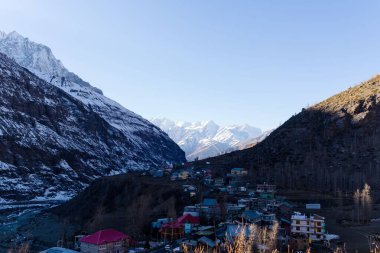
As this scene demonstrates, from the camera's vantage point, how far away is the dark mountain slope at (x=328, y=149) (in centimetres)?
8744

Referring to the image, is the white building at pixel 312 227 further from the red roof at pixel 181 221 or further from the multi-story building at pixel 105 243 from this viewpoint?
the multi-story building at pixel 105 243

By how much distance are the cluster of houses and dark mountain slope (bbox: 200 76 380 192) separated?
47.4 ft

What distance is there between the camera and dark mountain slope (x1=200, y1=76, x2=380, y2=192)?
87.4 meters

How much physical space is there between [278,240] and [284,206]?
21.5 metres

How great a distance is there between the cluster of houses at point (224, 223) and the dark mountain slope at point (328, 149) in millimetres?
14459

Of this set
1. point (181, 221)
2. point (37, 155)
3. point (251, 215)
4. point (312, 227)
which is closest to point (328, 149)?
point (251, 215)

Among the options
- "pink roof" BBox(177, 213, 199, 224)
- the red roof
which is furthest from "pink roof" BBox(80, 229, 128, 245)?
"pink roof" BBox(177, 213, 199, 224)

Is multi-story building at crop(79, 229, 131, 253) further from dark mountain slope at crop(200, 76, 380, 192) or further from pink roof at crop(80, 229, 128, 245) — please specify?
dark mountain slope at crop(200, 76, 380, 192)

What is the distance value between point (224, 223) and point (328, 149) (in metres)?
54.9

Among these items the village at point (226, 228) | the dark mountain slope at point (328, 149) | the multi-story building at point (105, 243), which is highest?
the dark mountain slope at point (328, 149)

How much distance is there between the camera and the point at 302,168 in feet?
314

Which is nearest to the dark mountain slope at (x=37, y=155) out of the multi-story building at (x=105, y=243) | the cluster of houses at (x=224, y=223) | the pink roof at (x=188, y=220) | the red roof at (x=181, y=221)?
the cluster of houses at (x=224, y=223)

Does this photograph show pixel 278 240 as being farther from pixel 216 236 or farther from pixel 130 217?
pixel 130 217

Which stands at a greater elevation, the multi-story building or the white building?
the white building
